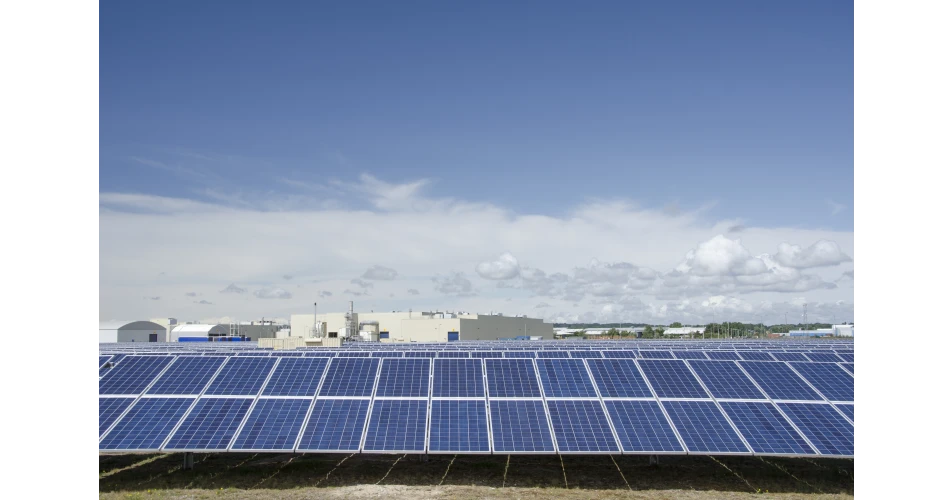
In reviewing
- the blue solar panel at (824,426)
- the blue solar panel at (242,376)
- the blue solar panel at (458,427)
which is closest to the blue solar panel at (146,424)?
the blue solar panel at (242,376)

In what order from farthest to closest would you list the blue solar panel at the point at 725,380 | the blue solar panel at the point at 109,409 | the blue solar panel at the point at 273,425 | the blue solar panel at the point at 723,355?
the blue solar panel at the point at 723,355
the blue solar panel at the point at 725,380
the blue solar panel at the point at 109,409
the blue solar panel at the point at 273,425

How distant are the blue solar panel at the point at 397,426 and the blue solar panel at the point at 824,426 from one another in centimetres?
1029

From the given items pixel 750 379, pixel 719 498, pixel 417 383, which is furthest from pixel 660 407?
pixel 417 383

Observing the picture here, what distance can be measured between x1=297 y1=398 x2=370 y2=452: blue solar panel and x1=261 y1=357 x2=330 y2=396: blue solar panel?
0.98 m

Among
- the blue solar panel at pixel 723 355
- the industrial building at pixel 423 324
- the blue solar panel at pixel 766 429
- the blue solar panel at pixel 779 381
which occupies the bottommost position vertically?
the industrial building at pixel 423 324

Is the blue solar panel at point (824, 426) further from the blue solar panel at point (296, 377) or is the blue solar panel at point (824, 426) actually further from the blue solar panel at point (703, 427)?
the blue solar panel at point (296, 377)

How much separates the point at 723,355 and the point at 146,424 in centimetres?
1902

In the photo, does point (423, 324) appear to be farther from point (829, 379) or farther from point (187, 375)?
point (829, 379)

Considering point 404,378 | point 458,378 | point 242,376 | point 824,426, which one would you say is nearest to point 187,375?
point 242,376

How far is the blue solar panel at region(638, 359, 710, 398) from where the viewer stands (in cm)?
1878

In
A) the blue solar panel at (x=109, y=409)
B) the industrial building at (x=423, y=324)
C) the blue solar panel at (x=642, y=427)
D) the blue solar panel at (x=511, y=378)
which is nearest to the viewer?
the blue solar panel at (x=642, y=427)

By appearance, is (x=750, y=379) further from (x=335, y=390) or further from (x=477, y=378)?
(x=335, y=390)

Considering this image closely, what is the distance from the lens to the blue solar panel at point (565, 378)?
18.6 metres

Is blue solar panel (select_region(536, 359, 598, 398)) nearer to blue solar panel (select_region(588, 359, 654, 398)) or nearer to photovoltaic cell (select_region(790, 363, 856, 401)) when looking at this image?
blue solar panel (select_region(588, 359, 654, 398))
